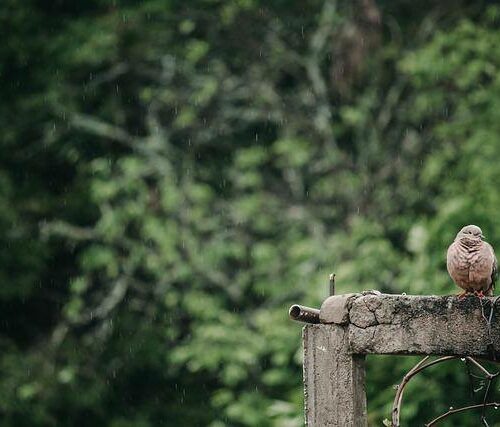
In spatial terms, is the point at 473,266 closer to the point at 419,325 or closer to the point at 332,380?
the point at 419,325

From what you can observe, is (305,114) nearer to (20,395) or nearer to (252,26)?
(252,26)

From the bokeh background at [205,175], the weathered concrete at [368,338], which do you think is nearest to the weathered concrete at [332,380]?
the weathered concrete at [368,338]

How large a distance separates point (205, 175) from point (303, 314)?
570cm

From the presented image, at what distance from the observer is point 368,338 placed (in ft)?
8.75

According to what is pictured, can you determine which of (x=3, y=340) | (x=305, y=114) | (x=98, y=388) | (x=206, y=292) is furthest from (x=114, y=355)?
(x=305, y=114)

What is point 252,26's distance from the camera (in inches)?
327

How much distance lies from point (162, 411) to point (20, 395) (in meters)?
1.37

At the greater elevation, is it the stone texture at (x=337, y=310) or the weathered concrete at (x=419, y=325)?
the stone texture at (x=337, y=310)

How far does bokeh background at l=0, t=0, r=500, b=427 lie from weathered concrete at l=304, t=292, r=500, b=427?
3372 mm

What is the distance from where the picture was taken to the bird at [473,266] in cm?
269

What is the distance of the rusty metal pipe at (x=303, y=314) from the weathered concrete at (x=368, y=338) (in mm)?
25

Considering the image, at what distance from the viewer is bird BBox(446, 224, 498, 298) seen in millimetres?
2688

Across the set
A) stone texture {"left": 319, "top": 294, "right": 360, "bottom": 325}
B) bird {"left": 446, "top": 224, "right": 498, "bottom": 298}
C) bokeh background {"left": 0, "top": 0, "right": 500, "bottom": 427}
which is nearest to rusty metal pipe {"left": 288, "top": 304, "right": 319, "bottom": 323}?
stone texture {"left": 319, "top": 294, "right": 360, "bottom": 325}

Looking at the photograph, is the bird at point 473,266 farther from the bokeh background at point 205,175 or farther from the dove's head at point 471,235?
the bokeh background at point 205,175
